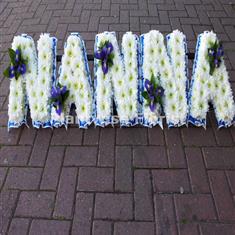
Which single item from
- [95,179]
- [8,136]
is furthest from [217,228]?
[8,136]

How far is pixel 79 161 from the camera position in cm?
267

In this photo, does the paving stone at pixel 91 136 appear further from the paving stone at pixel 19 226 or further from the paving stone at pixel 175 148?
the paving stone at pixel 19 226

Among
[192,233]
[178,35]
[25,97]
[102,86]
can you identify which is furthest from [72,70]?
[192,233]

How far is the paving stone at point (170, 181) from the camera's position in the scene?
7.98ft

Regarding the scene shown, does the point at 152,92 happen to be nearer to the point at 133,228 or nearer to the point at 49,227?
the point at 133,228

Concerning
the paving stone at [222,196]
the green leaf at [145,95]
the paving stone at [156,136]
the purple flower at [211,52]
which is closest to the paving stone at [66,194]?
the paving stone at [156,136]

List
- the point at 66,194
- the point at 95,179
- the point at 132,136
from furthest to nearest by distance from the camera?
the point at 132,136 → the point at 95,179 → the point at 66,194

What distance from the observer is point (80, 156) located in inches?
107

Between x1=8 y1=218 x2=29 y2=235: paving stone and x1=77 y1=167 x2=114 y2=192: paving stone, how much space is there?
0.48m

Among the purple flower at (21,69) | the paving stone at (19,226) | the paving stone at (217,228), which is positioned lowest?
the paving stone at (19,226)

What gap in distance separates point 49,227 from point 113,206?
0.50 m

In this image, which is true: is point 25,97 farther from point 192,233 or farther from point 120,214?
point 192,233

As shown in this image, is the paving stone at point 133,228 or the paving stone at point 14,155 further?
the paving stone at point 14,155

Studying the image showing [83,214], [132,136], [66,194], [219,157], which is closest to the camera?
[83,214]
